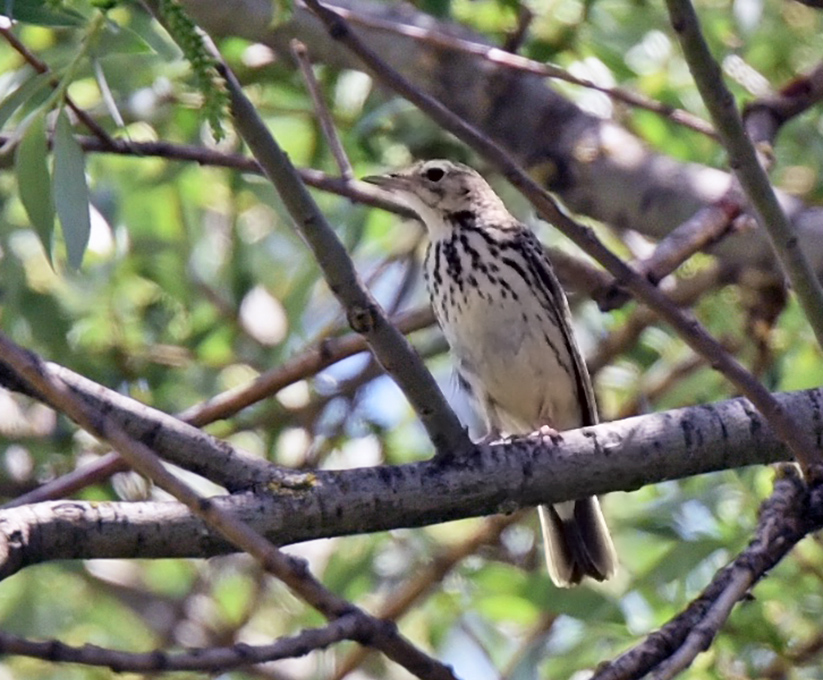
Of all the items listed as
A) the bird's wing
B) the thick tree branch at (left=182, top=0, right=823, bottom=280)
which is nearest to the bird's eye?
the thick tree branch at (left=182, top=0, right=823, bottom=280)

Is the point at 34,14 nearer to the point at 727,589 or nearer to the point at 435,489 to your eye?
the point at 435,489

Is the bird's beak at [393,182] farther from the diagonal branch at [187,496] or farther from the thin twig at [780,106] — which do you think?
the diagonal branch at [187,496]

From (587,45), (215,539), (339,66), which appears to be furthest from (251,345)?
(215,539)

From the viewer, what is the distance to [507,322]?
540cm

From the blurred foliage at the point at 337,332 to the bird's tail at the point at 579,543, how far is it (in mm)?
167

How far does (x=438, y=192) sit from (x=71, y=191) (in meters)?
2.67

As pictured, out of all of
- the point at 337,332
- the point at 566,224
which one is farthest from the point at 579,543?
the point at 566,224

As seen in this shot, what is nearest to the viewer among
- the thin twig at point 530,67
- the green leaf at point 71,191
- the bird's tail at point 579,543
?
the green leaf at point 71,191

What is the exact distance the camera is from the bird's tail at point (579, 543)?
5332mm

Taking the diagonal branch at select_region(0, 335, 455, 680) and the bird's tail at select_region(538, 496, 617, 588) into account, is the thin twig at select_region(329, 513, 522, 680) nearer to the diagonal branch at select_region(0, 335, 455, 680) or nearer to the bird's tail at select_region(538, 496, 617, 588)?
the bird's tail at select_region(538, 496, 617, 588)

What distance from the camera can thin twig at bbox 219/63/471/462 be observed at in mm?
2637

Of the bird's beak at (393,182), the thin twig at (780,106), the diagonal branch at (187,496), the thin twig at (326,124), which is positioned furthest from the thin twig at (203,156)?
the diagonal branch at (187,496)

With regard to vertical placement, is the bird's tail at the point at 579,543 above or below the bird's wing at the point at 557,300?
below

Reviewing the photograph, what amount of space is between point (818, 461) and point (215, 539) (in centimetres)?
136
